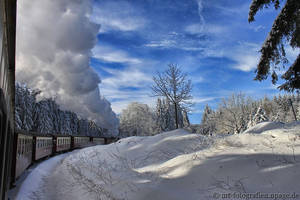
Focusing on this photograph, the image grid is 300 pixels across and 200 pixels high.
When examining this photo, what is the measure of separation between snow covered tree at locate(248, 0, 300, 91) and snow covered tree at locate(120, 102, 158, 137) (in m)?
51.9

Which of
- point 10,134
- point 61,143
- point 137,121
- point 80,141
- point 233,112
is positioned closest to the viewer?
point 10,134

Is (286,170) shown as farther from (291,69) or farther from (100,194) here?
(291,69)

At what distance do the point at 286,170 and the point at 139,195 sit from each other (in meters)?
2.60

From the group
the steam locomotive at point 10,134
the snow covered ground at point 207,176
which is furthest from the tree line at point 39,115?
the snow covered ground at point 207,176

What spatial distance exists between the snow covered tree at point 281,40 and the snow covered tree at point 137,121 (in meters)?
51.9

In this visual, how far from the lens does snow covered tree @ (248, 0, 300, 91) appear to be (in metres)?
6.72

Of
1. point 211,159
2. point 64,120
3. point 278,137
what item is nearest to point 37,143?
point 211,159

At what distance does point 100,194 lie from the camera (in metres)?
4.63

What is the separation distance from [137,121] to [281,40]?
191 feet

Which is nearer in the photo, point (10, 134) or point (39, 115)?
point (10, 134)

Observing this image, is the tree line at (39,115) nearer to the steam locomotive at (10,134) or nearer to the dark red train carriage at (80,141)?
the dark red train carriage at (80,141)

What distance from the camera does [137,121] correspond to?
6384 cm

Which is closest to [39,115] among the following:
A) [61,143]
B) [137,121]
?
[61,143]

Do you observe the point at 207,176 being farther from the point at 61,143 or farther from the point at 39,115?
the point at 39,115
